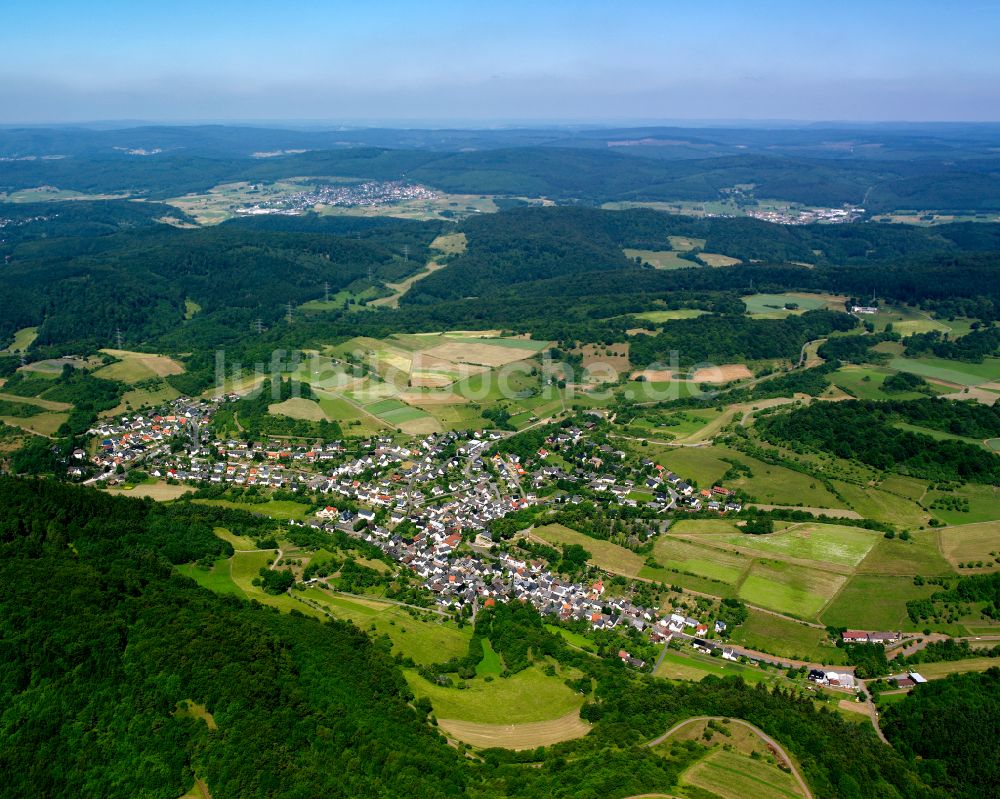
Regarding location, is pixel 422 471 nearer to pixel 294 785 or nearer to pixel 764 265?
pixel 294 785

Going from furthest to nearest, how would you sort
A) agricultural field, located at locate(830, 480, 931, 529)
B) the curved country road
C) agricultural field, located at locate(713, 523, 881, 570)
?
agricultural field, located at locate(830, 480, 931, 529) → agricultural field, located at locate(713, 523, 881, 570) → the curved country road

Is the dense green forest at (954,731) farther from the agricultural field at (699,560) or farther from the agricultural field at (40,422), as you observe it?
the agricultural field at (40,422)

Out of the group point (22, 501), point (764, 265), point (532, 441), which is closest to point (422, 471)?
point (532, 441)

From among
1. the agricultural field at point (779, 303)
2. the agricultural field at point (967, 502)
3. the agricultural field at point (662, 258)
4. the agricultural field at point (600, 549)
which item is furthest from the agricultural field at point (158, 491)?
the agricultural field at point (662, 258)

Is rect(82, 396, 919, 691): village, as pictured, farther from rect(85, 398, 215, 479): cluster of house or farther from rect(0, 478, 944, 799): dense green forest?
rect(0, 478, 944, 799): dense green forest

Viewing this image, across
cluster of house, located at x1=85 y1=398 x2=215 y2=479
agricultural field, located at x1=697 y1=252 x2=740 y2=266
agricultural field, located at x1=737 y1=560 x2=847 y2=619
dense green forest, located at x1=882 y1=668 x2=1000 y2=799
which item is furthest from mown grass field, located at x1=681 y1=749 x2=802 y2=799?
agricultural field, located at x1=697 y1=252 x2=740 y2=266

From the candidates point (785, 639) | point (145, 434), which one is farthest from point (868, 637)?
point (145, 434)
